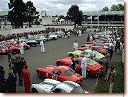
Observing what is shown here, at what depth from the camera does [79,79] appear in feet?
29.7

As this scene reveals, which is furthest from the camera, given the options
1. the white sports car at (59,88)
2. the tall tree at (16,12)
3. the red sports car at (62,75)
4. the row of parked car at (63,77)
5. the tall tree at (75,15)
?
the tall tree at (75,15)

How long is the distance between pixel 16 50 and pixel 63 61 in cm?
814

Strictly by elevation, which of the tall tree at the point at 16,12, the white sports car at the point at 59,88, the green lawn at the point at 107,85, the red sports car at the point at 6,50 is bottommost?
the green lawn at the point at 107,85

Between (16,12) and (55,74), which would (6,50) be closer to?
(55,74)

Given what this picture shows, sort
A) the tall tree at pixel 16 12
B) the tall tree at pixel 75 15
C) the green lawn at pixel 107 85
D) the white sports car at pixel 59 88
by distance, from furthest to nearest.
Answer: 1. the tall tree at pixel 75 15
2. the tall tree at pixel 16 12
3. the green lawn at pixel 107 85
4. the white sports car at pixel 59 88

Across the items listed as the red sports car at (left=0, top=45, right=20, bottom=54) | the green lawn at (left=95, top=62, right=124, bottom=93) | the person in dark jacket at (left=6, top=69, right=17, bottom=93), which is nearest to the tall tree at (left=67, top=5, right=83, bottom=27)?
the red sports car at (left=0, top=45, right=20, bottom=54)

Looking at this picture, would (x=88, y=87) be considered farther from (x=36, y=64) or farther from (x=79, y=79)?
(x=36, y=64)

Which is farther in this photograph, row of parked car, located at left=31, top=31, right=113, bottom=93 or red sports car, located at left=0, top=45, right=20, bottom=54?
red sports car, located at left=0, top=45, right=20, bottom=54

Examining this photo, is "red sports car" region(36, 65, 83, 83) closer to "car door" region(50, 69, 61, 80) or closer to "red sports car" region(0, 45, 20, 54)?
"car door" region(50, 69, 61, 80)

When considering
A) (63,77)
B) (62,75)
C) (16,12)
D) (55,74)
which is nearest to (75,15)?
(16,12)

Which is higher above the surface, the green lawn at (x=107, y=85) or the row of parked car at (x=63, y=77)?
the row of parked car at (x=63, y=77)

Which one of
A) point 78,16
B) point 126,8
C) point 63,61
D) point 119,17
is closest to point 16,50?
point 63,61

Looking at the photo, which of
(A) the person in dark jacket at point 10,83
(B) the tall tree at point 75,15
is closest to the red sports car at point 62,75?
(A) the person in dark jacket at point 10,83

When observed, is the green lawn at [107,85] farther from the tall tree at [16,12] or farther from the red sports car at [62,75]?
the tall tree at [16,12]
